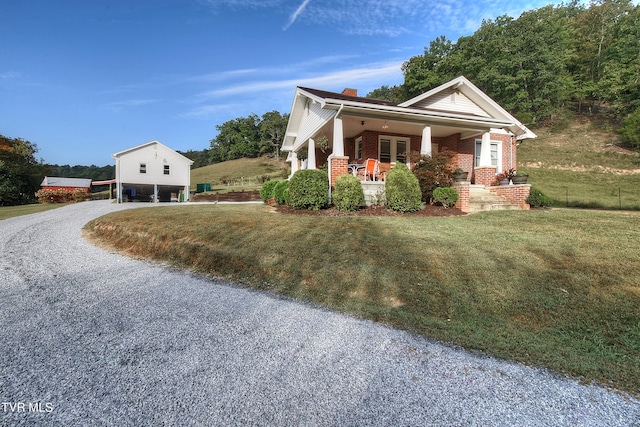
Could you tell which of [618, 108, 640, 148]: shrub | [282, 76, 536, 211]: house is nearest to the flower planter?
[282, 76, 536, 211]: house

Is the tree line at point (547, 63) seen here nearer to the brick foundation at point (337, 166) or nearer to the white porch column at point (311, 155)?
the white porch column at point (311, 155)

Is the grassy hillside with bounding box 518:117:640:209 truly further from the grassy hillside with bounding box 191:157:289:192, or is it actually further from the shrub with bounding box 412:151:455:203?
the grassy hillside with bounding box 191:157:289:192

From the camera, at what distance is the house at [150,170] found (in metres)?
25.5

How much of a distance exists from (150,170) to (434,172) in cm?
2554

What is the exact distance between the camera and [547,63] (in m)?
40.8

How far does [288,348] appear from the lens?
9.47 ft

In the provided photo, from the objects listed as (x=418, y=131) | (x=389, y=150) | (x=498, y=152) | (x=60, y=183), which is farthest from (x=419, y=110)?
(x=60, y=183)

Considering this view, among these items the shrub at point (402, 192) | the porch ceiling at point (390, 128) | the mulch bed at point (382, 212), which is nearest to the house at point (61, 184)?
the porch ceiling at point (390, 128)

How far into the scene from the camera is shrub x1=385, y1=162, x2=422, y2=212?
30.6ft

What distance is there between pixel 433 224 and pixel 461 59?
1811 inches

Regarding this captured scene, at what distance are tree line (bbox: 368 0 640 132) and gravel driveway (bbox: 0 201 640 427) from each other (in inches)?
1718

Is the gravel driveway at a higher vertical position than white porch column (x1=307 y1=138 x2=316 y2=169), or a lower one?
lower

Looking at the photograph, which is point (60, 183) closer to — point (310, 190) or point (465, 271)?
point (310, 190)

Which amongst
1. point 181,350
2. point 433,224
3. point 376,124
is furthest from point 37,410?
point 376,124
